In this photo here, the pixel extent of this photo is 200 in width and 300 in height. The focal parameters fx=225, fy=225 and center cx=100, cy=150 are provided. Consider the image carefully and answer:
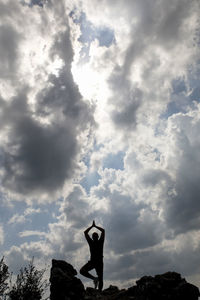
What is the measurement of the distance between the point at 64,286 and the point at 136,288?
11.1 feet

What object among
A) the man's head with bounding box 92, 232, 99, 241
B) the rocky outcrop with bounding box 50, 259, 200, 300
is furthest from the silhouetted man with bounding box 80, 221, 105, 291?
the rocky outcrop with bounding box 50, 259, 200, 300

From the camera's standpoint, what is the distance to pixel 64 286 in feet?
35.2

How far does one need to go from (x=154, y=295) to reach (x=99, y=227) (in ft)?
14.1

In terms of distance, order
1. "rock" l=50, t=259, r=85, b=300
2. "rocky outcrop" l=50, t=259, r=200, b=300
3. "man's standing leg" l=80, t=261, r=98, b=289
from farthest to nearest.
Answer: "man's standing leg" l=80, t=261, r=98, b=289 < "rock" l=50, t=259, r=85, b=300 < "rocky outcrop" l=50, t=259, r=200, b=300

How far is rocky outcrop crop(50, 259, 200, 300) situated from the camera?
898 cm

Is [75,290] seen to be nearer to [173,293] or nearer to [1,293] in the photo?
[173,293]

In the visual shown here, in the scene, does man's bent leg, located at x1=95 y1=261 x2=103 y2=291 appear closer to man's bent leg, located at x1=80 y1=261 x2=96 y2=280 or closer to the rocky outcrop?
man's bent leg, located at x1=80 y1=261 x2=96 y2=280

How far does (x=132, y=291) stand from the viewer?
1026cm

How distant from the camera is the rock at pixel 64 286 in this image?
10.5m

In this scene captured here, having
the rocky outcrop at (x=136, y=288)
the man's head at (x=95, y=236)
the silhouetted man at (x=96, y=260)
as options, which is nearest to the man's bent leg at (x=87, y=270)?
the silhouetted man at (x=96, y=260)

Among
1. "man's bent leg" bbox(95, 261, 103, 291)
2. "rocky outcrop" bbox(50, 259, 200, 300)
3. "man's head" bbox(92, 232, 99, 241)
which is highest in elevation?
"man's head" bbox(92, 232, 99, 241)

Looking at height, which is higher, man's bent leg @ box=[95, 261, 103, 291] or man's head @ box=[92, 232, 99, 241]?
man's head @ box=[92, 232, 99, 241]

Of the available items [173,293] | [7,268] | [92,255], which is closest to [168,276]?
[173,293]

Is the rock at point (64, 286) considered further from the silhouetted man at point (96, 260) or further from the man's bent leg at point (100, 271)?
the man's bent leg at point (100, 271)
